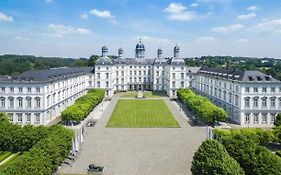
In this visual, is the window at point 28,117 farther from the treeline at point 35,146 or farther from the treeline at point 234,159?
the treeline at point 234,159

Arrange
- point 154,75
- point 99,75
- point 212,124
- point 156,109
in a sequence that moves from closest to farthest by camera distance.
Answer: point 212,124 → point 156,109 → point 99,75 → point 154,75

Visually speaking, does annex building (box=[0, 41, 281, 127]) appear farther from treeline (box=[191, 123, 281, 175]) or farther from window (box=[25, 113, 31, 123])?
treeline (box=[191, 123, 281, 175])

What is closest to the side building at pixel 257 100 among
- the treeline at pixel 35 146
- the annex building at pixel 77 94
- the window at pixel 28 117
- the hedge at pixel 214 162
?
the annex building at pixel 77 94

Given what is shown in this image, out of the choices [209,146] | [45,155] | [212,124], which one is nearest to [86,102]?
[212,124]

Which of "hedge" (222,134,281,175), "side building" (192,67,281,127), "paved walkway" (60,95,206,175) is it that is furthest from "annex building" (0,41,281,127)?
"hedge" (222,134,281,175)

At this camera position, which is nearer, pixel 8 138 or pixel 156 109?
pixel 8 138

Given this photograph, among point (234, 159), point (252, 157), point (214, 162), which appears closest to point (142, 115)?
point (234, 159)

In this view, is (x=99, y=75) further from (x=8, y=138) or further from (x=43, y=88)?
(x=8, y=138)

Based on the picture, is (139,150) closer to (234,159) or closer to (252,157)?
(234,159)
